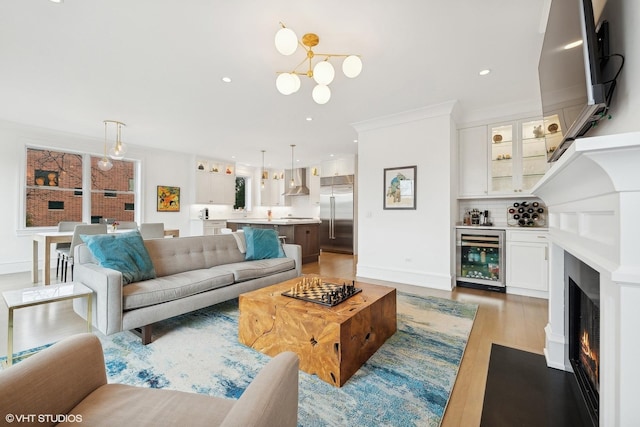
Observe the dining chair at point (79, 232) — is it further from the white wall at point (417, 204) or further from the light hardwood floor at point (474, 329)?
the white wall at point (417, 204)

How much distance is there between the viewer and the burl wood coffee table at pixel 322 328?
1.70 meters

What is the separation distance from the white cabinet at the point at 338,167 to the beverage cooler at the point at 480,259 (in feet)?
12.2

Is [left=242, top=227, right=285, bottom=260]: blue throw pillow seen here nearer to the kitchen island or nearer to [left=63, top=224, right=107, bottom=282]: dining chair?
the kitchen island

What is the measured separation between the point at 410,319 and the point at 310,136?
13.0 ft

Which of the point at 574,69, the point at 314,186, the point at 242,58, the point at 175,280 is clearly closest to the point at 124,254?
the point at 175,280

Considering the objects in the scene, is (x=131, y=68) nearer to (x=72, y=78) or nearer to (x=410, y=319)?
(x=72, y=78)

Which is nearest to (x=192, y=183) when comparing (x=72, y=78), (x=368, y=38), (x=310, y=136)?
(x=310, y=136)

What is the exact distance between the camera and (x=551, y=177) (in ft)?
4.24

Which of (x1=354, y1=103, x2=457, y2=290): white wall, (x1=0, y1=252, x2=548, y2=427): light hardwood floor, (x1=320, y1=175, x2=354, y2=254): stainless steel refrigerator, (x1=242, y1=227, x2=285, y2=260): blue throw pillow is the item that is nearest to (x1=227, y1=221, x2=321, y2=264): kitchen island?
(x1=320, y1=175, x2=354, y2=254): stainless steel refrigerator

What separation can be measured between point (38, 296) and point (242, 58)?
260cm

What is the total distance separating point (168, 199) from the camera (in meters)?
6.93

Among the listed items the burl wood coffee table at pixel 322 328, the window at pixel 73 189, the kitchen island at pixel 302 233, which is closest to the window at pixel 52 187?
the window at pixel 73 189

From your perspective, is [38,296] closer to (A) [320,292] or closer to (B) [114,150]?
(A) [320,292]

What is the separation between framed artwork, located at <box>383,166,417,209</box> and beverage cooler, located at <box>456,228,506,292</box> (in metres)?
0.85
